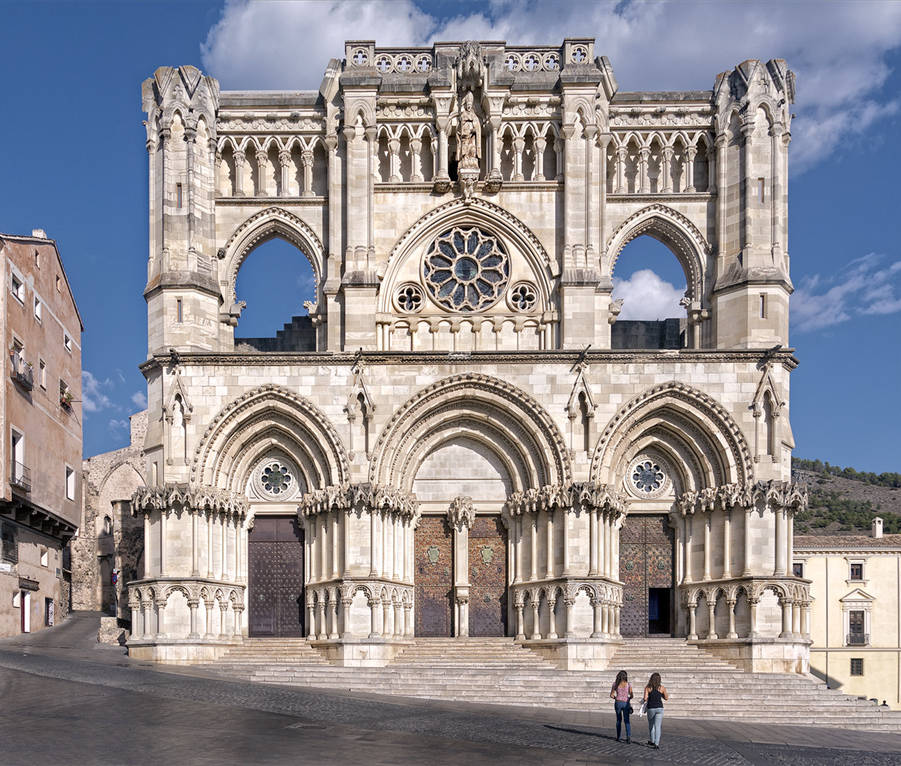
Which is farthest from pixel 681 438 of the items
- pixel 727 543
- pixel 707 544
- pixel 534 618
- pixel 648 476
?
pixel 534 618

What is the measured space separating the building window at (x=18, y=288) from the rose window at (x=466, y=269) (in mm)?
12821

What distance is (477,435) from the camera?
94.3 ft

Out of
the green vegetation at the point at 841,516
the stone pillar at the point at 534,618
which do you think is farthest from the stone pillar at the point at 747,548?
the green vegetation at the point at 841,516

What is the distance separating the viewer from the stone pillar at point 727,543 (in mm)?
27016

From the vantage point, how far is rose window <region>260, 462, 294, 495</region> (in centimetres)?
2873

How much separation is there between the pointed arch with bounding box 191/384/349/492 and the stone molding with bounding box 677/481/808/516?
360 inches

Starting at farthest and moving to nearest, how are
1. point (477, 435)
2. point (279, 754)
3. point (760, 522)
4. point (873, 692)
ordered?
point (873, 692) < point (477, 435) < point (760, 522) < point (279, 754)

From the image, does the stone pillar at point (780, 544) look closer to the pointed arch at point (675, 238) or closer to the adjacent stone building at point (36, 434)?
the pointed arch at point (675, 238)

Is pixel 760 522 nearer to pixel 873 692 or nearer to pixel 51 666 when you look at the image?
pixel 51 666

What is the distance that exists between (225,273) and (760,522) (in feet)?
50.0

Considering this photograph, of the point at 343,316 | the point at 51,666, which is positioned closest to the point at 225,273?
the point at 343,316

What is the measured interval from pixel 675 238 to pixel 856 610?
85.3 ft

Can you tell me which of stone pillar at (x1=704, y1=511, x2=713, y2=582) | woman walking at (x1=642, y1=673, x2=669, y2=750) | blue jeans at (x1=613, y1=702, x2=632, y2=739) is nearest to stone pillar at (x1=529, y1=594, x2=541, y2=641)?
stone pillar at (x1=704, y1=511, x2=713, y2=582)

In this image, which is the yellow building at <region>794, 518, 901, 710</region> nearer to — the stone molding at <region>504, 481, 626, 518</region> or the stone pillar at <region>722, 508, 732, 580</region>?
the stone pillar at <region>722, 508, 732, 580</region>
